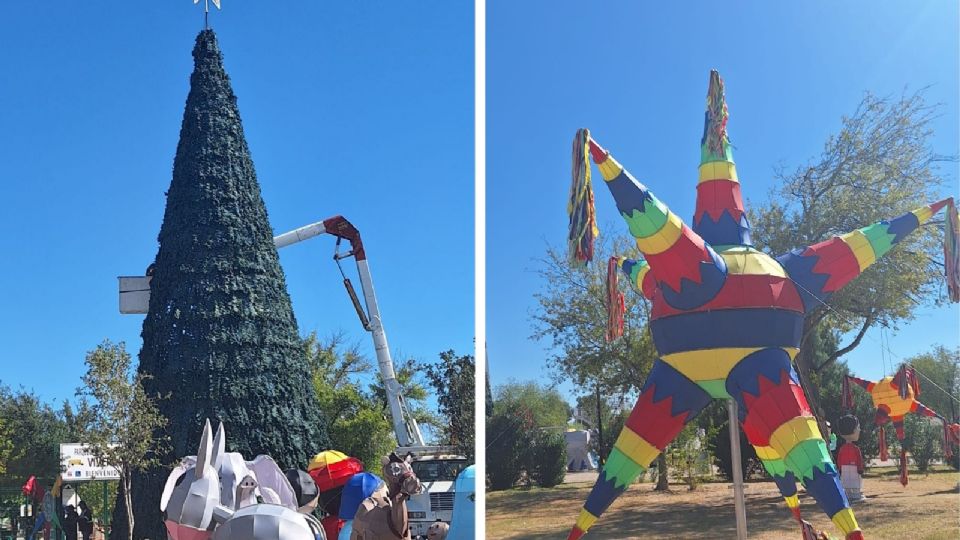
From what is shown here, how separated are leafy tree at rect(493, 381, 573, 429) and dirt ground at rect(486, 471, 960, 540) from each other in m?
1.33

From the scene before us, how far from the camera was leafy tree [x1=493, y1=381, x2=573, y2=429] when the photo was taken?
13.0m

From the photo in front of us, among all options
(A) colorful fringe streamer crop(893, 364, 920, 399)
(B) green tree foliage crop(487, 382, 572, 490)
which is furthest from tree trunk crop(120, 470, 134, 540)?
(A) colorful fringe streamer crop(893, 364, 920, 399)

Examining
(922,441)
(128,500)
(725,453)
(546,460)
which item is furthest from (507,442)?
(922,441)

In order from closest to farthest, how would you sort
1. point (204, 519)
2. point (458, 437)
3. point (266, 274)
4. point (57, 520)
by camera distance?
1. point (204, 519)
2. point (266, 274)
3. point (57, 520)
4. point (458, 437)

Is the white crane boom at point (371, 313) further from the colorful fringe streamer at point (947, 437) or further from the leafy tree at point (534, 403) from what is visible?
the colorful fringe streamer at point (947, 437)

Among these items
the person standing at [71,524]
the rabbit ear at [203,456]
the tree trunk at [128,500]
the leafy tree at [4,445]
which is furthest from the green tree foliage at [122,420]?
the leafy tree at [4,445]

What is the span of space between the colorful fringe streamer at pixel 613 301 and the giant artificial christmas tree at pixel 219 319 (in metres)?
5.42

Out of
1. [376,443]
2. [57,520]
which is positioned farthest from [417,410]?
[57,520]

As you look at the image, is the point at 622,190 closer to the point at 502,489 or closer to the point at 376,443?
the point at 502,489

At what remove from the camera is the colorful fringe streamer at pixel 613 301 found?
22.9 ft

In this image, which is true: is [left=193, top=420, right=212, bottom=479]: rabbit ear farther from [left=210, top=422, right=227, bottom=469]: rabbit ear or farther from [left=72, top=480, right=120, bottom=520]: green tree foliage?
[left=72, top=480, right=120, bottom=520]: green tree foliage

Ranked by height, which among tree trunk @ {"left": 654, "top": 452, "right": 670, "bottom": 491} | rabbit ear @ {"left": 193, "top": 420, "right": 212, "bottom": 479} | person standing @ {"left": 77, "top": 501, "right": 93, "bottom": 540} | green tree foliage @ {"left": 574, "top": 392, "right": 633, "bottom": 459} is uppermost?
green tree foliage @ {"left": 574, "top": 392, "right": 633, "bottom": 459}

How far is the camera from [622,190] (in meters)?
5.62

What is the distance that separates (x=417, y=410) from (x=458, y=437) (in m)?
8.53
